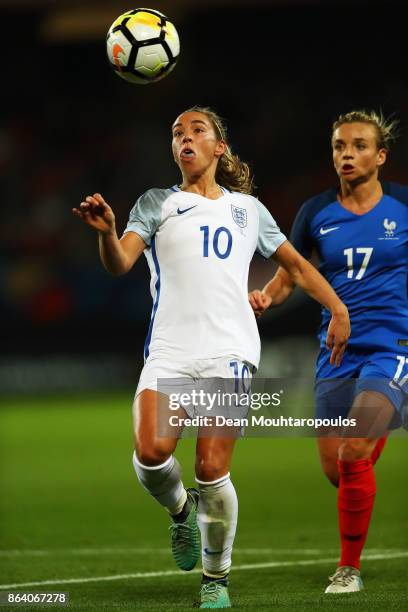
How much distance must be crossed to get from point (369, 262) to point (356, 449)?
1.01 metres

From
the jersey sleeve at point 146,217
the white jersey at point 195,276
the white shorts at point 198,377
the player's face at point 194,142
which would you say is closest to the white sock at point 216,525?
the white shorts at point 198,377

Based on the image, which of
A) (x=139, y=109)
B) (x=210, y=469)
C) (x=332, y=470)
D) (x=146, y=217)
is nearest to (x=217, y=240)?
(x=146, y=217)

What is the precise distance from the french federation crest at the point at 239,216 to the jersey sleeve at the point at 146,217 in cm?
35

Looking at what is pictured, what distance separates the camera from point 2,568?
6.20 metres

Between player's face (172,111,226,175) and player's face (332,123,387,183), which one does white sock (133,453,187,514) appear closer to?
player's face (172,111,226,175)

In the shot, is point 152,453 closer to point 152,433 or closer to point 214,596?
point 152,433

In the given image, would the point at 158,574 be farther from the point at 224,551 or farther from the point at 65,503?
the point at 65,503

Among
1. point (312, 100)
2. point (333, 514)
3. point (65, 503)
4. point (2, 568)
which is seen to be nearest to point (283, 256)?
point (2, 568)

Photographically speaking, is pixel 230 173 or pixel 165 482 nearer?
pixel 165 482

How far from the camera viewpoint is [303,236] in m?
6.10

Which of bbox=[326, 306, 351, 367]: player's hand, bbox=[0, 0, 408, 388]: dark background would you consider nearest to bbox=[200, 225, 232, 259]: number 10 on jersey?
bbox=[326, 306, 351, 367]: player's hand

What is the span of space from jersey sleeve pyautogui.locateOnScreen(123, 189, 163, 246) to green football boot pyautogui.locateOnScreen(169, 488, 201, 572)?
50.5 inches

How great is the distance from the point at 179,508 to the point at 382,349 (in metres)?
1.38

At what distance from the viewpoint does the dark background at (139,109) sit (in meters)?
21.8
